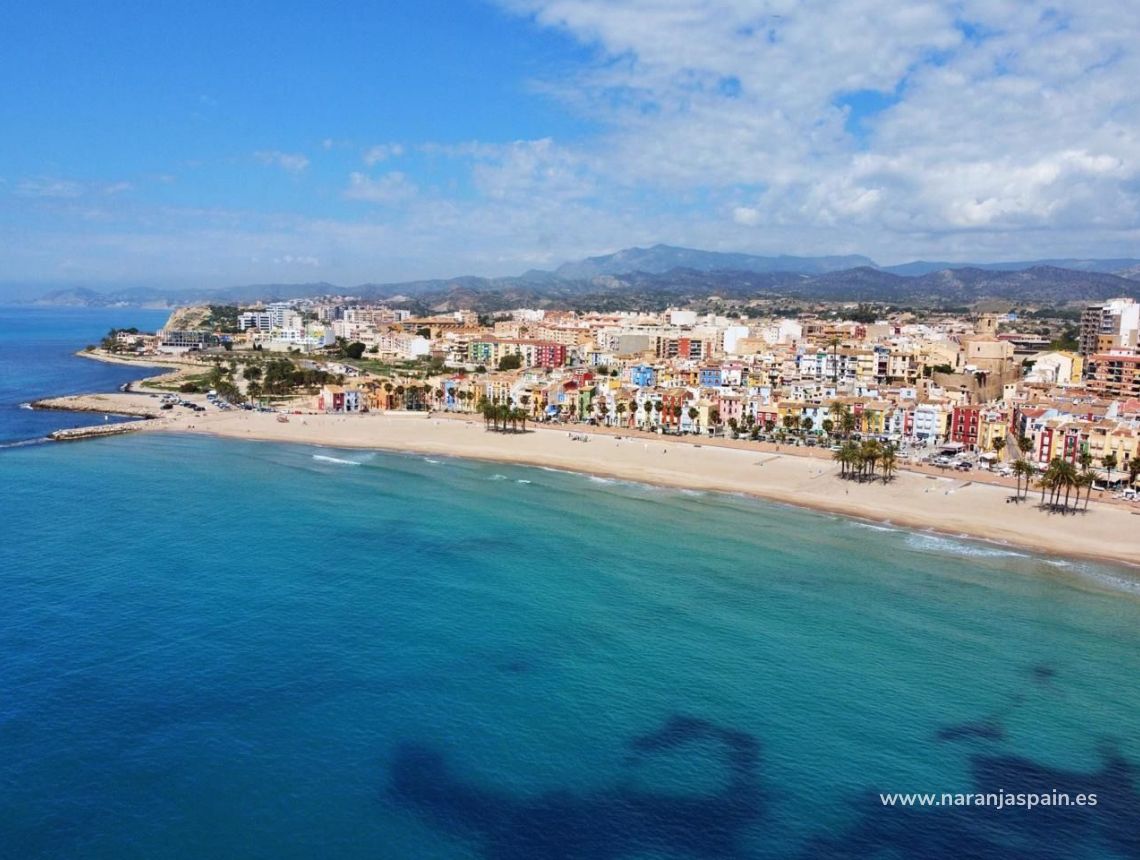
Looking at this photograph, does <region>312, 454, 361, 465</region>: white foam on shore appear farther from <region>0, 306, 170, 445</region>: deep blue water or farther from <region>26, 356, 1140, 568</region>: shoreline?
<region>0, 306, 170, 445</region>: deep blue water

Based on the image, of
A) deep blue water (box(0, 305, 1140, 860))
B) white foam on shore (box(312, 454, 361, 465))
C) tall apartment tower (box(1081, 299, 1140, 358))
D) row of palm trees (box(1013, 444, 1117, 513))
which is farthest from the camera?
tall apartment tower (box(1081, 299, 1140, 358))

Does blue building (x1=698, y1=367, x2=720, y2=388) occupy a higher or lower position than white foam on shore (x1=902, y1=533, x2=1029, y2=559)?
higher

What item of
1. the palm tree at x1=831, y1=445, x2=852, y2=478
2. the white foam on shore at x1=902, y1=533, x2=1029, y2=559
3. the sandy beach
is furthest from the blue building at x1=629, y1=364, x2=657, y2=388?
the white foam on shore at x1=902, y1=533, x2=1029, y2=559

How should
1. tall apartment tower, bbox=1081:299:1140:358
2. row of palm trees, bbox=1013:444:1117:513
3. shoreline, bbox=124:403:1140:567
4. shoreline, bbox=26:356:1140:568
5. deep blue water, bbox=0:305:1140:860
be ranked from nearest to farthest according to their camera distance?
1. deep blue water, bbox=0:305:1140:860
2. shoreline, bbox=124:403:1140:567
3. shoreline, bbox=26:356:1140:568
4. row of palm trees, bbox=1013:444:1117:513
5. tall apartment tower, bbox=1081:299:1140:358

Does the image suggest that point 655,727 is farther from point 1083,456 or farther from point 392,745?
point 1083,456

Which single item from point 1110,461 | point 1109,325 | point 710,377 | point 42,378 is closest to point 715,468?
point 1110,461

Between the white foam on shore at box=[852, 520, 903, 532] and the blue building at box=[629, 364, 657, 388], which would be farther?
the blue building at box=[629, 364, 657, 388]

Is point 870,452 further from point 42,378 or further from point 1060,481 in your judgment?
point 42,378
